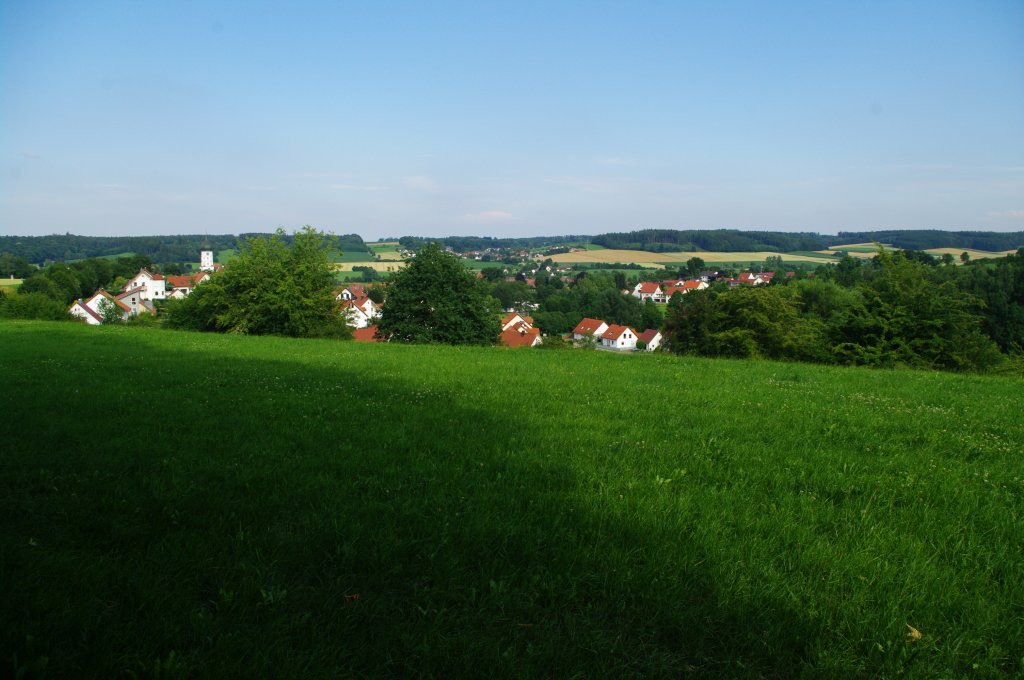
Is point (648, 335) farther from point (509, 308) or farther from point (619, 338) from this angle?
point (509, 308)

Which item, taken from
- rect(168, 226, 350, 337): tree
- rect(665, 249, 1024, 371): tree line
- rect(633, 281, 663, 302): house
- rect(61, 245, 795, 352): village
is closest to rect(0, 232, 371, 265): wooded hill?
rect(61, 245, 795, 352): village

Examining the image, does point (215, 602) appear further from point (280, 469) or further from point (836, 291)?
point (836, 291)

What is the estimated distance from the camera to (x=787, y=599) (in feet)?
12.5

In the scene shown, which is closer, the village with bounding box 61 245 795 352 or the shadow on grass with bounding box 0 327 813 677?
the shadow on grass with bounding box 0 327 813 677

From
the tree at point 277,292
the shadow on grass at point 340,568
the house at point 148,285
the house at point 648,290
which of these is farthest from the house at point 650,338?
the house at point 148,285

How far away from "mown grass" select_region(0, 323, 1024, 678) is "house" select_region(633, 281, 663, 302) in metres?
133

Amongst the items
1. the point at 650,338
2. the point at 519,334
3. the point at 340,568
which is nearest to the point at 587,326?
Result: the point at 650,338

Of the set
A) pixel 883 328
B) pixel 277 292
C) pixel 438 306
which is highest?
pixel 277 292

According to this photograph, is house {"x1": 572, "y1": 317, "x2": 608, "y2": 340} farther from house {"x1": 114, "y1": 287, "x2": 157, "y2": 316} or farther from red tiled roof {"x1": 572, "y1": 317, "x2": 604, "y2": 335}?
house {"x1": 114, "y1": 287, "x2": 157, "y2": 316}

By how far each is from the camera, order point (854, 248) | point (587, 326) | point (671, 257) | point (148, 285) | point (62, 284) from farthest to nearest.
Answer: point (671, 257) → point (854, 248) → point (148, 285) → point (62, 284) → point (587, 326)

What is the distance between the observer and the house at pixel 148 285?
403 feet

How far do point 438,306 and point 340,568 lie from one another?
107 ft

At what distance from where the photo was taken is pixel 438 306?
36.2 m

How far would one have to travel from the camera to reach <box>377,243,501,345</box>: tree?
3591 cm
